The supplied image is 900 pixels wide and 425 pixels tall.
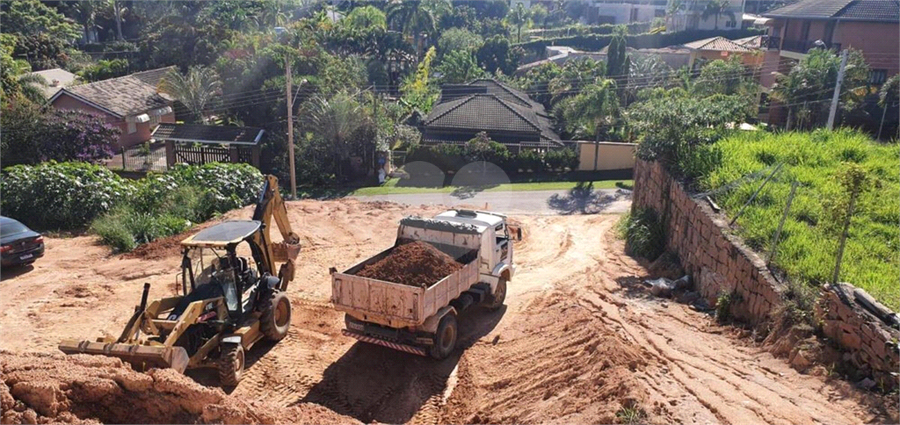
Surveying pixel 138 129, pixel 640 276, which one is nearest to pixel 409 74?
pixel 138 129

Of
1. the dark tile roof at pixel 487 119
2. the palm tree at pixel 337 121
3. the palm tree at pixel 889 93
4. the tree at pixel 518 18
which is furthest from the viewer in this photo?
the tree at pixel 518 18

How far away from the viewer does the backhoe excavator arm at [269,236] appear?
13180 mm

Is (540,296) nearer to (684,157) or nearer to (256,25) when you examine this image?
(684,157)

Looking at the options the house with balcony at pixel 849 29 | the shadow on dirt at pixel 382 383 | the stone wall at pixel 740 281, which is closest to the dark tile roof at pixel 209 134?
the stone wall at pixel 740 281

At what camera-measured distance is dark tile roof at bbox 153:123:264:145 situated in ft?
108

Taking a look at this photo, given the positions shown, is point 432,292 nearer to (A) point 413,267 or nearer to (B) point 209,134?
(A) point 413,267

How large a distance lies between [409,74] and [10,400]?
2245 inches

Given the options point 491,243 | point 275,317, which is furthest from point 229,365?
point 491,243

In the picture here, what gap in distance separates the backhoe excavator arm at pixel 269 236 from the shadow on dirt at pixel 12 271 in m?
7.21

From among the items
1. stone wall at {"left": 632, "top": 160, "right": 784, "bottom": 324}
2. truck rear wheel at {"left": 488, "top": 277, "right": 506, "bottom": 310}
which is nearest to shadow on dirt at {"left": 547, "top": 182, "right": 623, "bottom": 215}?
stone wall at {"left": 632, "top": 160, "right": 784, "bottom": 324}

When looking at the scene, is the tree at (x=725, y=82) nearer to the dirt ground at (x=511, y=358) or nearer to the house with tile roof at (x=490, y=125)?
the house with tile roof at (x=490, y=125)

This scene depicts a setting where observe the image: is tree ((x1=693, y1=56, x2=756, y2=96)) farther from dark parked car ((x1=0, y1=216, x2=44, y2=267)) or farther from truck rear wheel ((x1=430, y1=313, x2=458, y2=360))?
dark parked car ((x1=0, y1=216, x2=44, y2=267))

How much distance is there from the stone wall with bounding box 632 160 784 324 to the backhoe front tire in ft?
31.2

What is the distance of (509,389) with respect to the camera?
10.9 meters
